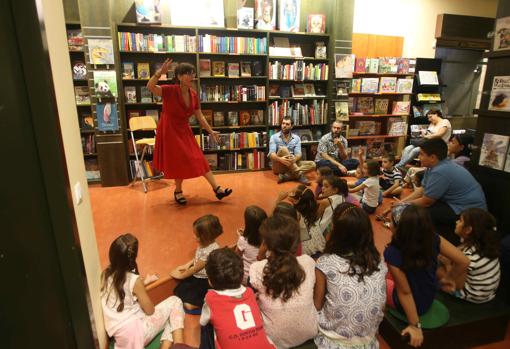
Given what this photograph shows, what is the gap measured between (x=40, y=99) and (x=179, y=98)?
2.44 metres

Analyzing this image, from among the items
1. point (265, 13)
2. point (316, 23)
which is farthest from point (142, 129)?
point (316, 23)

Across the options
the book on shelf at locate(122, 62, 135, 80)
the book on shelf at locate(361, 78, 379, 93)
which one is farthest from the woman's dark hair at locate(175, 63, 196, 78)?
the book on shelf at locate(361, 78, 379, 93)

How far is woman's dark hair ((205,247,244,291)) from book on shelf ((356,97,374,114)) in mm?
5273

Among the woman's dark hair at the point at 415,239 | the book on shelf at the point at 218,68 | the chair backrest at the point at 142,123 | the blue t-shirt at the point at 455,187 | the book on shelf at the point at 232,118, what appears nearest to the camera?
the woman's dark hair at the point at 415,239

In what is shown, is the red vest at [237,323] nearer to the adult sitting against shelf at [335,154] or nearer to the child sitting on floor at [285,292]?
the child sitting on floor at [285,292]

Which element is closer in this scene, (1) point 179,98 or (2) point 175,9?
(1) point 179,98

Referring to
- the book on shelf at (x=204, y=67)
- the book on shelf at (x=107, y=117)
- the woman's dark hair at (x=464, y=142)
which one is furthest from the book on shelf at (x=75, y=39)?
the woman's dark hair at (x=464, y=142)

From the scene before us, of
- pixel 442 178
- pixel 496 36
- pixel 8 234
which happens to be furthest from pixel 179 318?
pixel 496 36

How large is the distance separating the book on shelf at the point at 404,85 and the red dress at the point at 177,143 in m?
4.10

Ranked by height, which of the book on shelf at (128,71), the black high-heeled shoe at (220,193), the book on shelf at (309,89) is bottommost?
the black high-heeled shoe at (220,193)

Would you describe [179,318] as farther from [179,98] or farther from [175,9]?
[175,9]

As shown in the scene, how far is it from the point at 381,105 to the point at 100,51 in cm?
474

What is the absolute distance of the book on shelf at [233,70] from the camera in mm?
5172

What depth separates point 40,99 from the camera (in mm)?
1203
